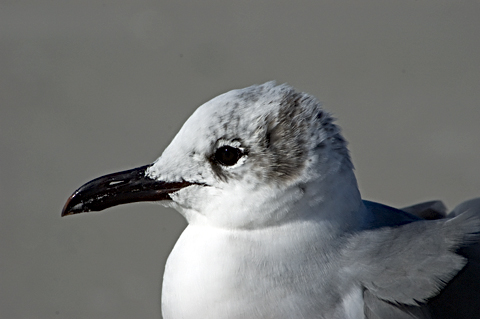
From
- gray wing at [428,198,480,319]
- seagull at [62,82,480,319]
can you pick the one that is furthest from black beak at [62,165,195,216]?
gray wing at [428,198,480,319]

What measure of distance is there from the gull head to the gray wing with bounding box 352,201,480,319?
171mm

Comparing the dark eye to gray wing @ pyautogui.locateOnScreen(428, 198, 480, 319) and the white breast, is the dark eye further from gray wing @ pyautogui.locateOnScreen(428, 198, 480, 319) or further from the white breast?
gray wing @ pyautogui.locateOnScreen(428, 198, 480, 319)

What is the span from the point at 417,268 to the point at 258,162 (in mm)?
558

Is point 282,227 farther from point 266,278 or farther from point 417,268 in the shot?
point 417,268

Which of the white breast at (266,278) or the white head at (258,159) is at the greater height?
the white head at (258,159)

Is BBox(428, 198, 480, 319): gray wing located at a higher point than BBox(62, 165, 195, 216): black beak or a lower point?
lower

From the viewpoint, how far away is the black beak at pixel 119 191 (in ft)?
5.46

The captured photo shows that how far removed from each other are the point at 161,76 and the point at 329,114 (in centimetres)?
250

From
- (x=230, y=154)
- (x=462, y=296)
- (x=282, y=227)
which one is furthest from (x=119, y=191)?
(x=462, y=296)

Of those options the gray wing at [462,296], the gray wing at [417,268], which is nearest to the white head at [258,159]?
the gray wing at [417,268]

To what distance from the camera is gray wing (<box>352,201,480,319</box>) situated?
5.28 feet

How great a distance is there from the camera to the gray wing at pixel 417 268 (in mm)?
1609

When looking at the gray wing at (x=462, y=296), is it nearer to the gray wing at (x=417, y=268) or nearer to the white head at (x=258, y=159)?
the gray wing at (x=417, y=268)

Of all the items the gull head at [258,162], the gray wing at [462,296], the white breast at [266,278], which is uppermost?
the gull head at [258,162]
